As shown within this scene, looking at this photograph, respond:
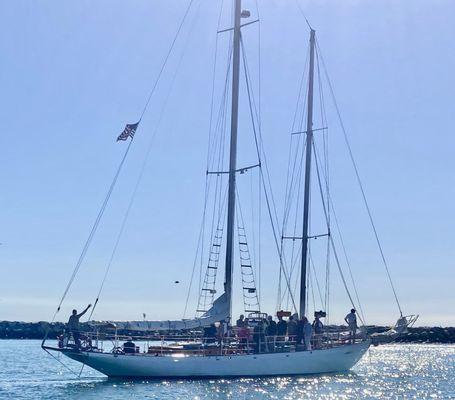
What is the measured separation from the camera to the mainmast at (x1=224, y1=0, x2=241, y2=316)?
46.1 meters

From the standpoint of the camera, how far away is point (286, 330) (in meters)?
47.1

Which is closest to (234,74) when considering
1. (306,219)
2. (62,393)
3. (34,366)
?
(306,219)

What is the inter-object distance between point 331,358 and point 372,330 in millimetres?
7676

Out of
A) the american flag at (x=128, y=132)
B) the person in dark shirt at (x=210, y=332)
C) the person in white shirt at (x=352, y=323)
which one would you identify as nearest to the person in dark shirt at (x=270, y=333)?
the person in dark shirt at (x=210, y=332)

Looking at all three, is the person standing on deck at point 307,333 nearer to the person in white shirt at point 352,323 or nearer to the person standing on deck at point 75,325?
the person in white shirt at point 352,323

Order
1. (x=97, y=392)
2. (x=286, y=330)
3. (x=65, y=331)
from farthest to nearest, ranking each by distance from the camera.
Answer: (x=286, y=330) → (x=65, y=331) → (x=97, y=392)

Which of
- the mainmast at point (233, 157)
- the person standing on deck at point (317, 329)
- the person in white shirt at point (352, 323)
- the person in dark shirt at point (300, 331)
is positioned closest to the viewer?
the mainmast at point (233, 157)

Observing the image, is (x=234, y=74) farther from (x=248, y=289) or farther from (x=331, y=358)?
(x=331, y=358)

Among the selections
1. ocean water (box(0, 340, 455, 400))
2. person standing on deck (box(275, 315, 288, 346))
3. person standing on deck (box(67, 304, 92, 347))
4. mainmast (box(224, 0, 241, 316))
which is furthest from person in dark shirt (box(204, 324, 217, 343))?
person standing on deck (box(67, 304, 92, 347))

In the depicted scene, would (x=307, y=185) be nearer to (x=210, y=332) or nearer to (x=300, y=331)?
(x=300, y=331)

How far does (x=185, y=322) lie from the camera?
4478 cm

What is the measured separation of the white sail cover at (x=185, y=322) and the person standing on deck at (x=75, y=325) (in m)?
1.44

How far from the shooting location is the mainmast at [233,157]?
151ft

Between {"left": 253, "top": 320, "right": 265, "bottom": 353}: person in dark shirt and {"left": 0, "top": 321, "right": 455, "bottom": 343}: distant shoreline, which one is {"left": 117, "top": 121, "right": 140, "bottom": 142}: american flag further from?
{"left": 0, "top": 321, "right": 455, "bottom": 343}: distant shoreline
